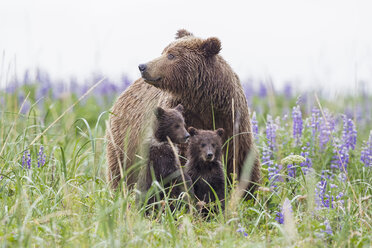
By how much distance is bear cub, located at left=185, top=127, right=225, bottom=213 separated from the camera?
4.81 m

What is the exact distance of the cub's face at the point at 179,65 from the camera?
509cm

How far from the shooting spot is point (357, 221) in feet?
14.2

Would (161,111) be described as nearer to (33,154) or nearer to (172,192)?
(172,192)

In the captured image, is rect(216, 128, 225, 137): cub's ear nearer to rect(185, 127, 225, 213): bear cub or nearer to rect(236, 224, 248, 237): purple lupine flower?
rect(185, 127, 225, 213): bear cub

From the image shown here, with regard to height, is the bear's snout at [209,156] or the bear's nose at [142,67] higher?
the bear's nose at [142,67]

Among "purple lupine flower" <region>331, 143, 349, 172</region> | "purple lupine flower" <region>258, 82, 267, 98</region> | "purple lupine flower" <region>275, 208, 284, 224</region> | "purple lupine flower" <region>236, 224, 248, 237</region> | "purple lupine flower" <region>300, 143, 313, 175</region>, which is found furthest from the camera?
"purple lupine flower" <region>258, 82, 267, 98</region>

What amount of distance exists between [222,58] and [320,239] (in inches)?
88.2

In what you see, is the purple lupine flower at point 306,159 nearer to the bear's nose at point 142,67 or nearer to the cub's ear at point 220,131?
the cub's ear at point 220,131

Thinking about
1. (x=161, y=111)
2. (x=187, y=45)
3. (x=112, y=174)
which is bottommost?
(x=112, y=174)

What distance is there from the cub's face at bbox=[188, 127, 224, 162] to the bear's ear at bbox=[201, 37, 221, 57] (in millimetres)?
766

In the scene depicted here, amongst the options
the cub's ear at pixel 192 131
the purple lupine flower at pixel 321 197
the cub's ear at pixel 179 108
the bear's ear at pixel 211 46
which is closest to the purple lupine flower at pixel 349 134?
the purple lupine flower at pixel 321 197

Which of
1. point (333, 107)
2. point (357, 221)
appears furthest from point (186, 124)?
point (333, 107)

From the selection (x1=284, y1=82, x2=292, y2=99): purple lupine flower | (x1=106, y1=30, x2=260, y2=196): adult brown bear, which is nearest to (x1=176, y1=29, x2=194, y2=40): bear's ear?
(x1=106, y1=30, x2=260, y2=196): adult brown bear

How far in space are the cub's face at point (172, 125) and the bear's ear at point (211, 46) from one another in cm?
80
